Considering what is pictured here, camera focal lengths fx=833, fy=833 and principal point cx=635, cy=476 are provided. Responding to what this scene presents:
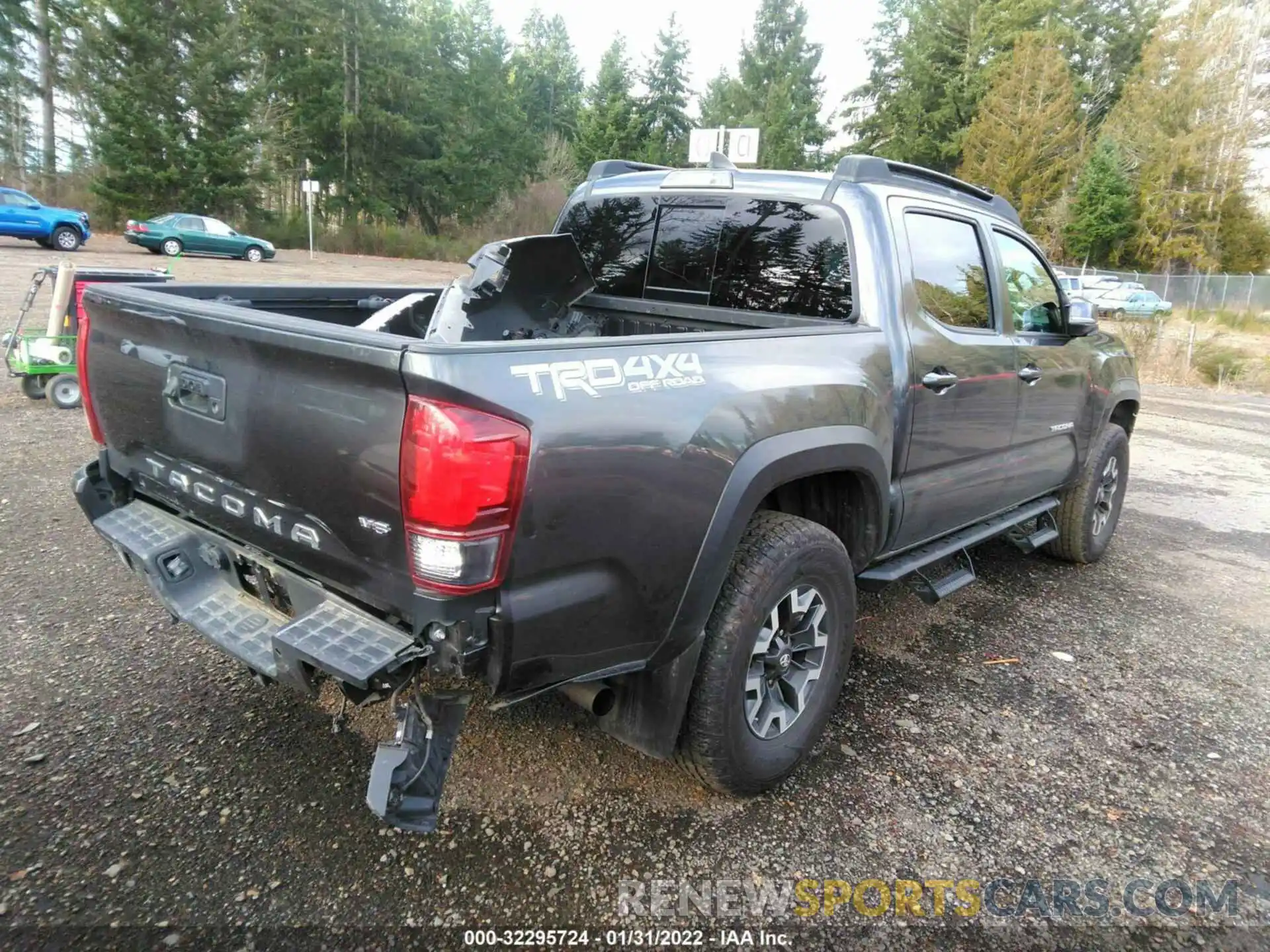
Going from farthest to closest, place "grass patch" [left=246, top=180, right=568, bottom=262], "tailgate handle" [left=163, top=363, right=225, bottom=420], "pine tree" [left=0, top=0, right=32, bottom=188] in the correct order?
1. "grass patch" [left=246, top=180, right=568, bottom=262]
2. "pine tree" [left=0, top=0, right=32, bottom=188]
3. "tailgate handle" [left=163, top=363, right=225, bottom=420]

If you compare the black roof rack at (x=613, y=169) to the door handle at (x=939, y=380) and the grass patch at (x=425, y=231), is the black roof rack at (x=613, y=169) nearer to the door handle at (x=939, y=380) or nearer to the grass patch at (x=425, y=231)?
the door handle at (x=939, y=380)

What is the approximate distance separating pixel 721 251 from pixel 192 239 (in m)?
27.8

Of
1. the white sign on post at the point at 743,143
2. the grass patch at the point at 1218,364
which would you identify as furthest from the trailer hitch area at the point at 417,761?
the grass patch at the point at 1218,364

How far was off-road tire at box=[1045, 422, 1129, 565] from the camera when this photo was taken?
16.1ft

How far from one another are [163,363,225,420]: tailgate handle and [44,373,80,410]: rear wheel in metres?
6.00

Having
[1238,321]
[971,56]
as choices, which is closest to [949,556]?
[1238,321]

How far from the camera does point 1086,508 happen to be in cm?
494

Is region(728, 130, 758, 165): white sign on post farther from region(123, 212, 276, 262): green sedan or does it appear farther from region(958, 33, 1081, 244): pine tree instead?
region(958, 33, 1081, 244): pine tree

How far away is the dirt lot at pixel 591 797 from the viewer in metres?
2.22

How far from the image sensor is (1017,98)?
4206 cm

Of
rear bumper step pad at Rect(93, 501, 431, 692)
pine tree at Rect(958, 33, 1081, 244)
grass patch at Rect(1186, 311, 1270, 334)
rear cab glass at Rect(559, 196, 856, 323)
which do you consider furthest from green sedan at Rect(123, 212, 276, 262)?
pine tree at Rect(958, 33, 1081, 244)

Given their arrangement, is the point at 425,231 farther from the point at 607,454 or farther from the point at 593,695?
the point at 607,454

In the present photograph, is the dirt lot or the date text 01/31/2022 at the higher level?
the dirt lot

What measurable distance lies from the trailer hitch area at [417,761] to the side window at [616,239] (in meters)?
2.29
